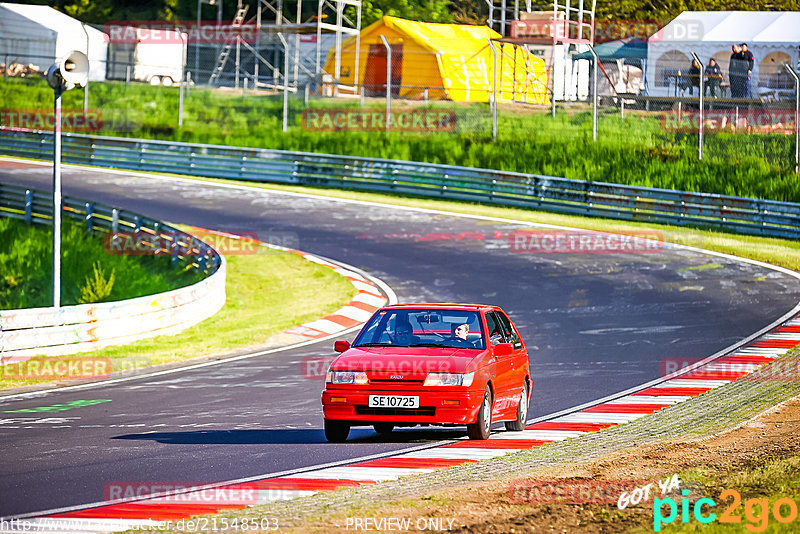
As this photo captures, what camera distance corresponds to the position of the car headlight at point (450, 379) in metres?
10.5

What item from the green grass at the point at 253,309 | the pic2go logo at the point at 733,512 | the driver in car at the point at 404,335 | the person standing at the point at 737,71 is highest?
the person standing at the point at 737,71

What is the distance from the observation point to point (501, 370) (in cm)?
1145

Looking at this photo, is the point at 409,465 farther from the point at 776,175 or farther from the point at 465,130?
the point at 465,130

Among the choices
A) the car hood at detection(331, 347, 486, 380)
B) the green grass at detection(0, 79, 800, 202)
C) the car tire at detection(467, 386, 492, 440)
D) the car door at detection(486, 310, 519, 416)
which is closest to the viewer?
the car hood at detection(331, 347, 486, 380)

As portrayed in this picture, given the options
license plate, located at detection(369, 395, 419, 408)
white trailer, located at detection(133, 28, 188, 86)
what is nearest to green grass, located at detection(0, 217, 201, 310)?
license plate, located at detection(369, 395, 419, 408)

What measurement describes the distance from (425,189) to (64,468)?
26576 millimetres

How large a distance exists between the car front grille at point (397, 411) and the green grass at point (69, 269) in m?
14.3

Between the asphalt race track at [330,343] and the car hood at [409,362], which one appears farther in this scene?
the car hood at [409,362]

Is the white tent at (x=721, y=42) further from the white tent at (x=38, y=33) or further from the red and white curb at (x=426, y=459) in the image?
the red and white curb at (x=426, y=459)

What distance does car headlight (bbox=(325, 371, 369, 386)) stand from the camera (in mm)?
10648

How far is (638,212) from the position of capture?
31641mm

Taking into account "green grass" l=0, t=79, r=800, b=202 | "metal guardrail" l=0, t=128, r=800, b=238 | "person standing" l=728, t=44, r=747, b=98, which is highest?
"person standing" l=728, t=44, r=747, b=98

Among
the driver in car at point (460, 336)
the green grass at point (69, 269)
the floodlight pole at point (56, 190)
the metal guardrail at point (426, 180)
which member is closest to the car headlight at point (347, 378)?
the driver in car at point (460, 336)

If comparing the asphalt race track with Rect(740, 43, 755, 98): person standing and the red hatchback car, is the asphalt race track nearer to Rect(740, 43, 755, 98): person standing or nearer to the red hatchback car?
the red hatchback car
